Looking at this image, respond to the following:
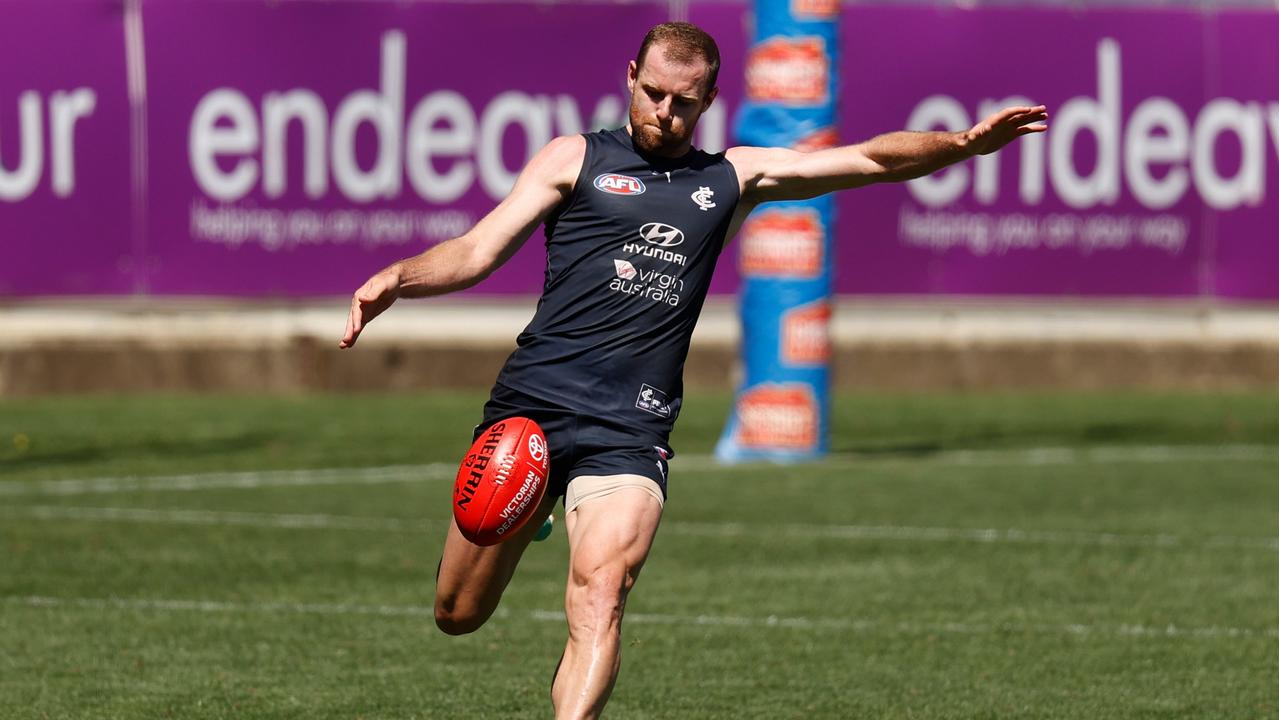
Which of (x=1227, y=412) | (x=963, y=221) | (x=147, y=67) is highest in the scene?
(x=147, y=67)

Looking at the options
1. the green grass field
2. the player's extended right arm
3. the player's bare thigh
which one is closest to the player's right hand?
the player's extended right arm

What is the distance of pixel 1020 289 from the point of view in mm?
20219

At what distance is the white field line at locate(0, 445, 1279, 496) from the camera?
46.2 feet

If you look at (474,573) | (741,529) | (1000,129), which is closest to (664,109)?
(1000,129)

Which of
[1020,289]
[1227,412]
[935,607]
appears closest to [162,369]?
[1020,289]

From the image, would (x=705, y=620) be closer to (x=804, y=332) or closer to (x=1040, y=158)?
(x=804, y=332)

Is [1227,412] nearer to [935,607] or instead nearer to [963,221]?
[963,221]

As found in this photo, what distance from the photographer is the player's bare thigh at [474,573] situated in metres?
6.89

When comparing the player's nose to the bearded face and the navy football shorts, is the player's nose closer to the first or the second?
the bearded face

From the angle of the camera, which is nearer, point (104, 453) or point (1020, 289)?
point (104, 453)

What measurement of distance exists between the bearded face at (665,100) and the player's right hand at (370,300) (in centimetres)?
107

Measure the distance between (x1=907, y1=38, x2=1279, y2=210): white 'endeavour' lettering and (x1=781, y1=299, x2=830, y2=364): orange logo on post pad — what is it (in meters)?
4.31

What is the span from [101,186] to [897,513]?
846cm

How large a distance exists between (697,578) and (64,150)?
9.67m
